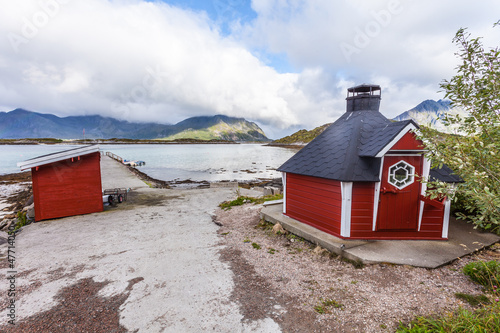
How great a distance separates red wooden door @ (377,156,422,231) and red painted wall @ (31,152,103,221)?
15.1 m

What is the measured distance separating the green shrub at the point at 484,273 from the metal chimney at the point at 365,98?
663cm

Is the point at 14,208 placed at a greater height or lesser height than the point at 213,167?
greater

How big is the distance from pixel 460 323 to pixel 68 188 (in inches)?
664

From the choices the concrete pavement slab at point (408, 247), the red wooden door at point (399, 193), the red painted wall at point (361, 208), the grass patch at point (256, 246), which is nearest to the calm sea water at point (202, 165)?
the grass patch at point (256, 246)

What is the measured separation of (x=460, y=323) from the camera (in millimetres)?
4000

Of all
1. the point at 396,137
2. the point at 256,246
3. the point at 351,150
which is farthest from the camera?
the point at 256,246

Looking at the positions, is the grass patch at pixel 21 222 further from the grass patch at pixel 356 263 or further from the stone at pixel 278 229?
the grass patch at pixel 356 263

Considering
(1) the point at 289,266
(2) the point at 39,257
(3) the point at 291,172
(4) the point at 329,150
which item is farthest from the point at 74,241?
(4) the point at 329,150

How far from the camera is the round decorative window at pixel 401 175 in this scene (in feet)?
24.7

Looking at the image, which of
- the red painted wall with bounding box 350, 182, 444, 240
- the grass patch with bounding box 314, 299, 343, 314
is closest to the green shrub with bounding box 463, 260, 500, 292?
the red painted wall with bounding box 350, 182, 444, 240

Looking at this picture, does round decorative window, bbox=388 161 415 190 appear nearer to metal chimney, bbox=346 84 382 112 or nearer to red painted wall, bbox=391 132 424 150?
red painted wall, bbox=391 132 424 150

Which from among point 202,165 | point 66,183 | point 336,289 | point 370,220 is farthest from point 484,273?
point 202,165

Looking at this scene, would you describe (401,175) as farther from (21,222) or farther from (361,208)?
(21,222)

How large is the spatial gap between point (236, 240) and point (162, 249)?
2.88 m
